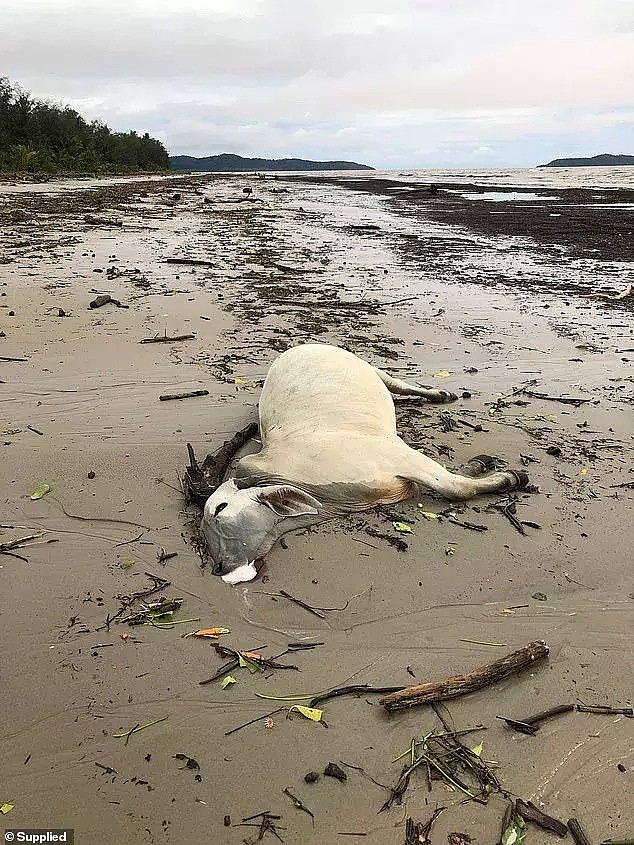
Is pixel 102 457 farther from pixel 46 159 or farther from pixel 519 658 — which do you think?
pixel 46 159

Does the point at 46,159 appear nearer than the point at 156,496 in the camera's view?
No

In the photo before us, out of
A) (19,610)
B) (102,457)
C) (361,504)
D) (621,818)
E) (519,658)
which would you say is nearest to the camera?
(621,818)

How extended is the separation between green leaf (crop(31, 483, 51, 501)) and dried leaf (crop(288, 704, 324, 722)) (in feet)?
8.11

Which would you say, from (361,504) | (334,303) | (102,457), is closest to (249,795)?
(361,504)

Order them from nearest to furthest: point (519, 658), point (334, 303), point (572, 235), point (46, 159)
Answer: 1. point (519, 658)
2. point (334, 303)
3. point (572, 235)
4. point (46, 159)

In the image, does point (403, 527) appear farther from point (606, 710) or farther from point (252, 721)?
point (252, 721)

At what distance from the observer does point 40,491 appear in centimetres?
437

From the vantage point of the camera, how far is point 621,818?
2277 mm

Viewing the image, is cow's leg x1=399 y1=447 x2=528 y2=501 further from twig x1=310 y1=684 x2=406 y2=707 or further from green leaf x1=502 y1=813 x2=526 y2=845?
green leaf x1=502 y1=813 x2=526 y2=845

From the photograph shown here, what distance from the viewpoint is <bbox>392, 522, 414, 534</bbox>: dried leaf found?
405cm

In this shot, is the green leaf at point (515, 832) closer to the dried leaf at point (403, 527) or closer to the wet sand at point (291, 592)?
the wet sand at point (291, 592)

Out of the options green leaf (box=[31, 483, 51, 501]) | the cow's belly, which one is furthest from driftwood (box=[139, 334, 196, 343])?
green leaf (box=[31, 483, 51, 501])

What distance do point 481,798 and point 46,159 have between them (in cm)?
5268

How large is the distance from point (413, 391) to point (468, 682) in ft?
11.8
